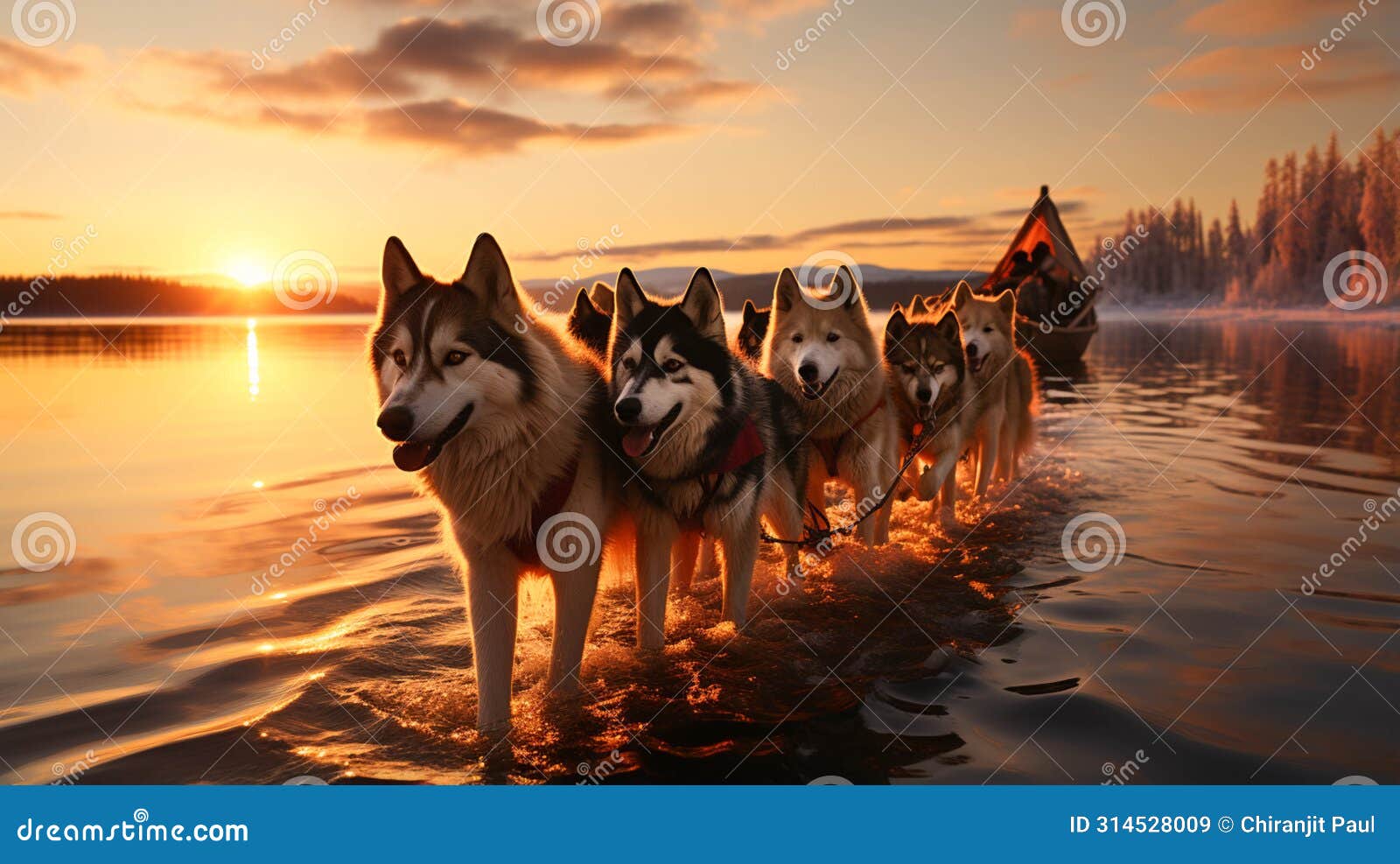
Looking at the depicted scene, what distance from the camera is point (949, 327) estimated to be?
293 inches

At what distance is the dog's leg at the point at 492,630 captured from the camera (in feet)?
12.5

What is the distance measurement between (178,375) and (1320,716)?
79.4 feet

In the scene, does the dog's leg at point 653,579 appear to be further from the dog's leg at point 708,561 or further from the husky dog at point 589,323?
the dog's leg at point 708,561

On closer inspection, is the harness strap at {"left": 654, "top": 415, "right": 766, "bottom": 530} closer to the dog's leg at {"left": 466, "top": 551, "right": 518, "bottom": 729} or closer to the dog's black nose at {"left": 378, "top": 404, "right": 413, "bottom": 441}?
the dog's leg at {"left": 466, "top": 551, "right": 518, "bottom": 729}

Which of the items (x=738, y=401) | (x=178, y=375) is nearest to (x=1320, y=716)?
(x=738, y=401)

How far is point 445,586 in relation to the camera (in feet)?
20.9

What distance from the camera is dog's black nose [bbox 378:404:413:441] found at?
3.24 meters

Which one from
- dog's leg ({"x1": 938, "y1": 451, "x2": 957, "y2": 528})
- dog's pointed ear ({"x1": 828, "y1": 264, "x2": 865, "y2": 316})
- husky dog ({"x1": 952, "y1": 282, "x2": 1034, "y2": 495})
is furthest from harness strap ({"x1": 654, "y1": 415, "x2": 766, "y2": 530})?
husky dog ({"x1": 952, "y1": 282, "x2": 1034, "y2": 495})

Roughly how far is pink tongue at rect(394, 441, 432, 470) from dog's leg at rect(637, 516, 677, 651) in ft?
4.50

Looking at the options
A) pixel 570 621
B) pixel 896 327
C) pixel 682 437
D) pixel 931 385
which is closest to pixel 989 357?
pixel 896 327

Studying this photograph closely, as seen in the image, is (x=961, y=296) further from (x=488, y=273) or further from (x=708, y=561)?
(x=488, y=273)

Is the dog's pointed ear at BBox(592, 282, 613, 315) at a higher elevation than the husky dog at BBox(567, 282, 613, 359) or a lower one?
higher

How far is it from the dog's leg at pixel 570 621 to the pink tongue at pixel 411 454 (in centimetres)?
→ 89

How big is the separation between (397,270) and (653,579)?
2111 millimetres
